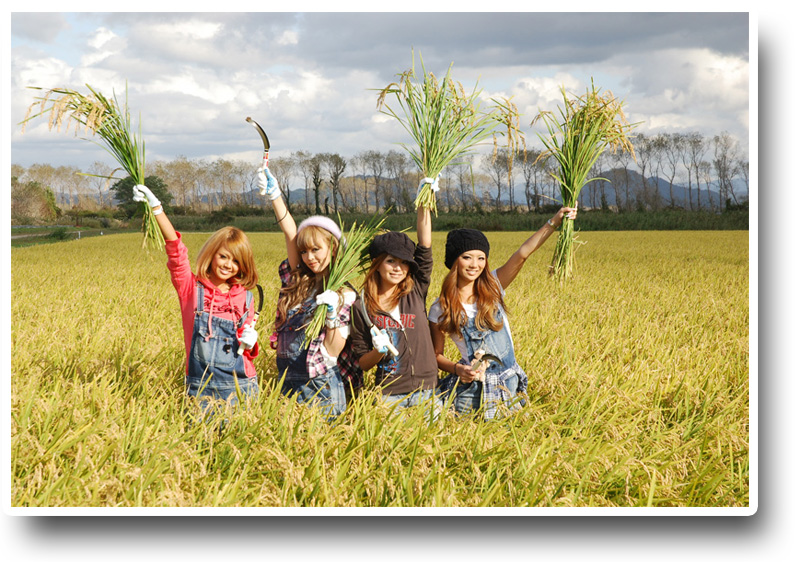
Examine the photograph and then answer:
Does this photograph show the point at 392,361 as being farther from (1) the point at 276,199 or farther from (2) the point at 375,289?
(1) the point at 276,199

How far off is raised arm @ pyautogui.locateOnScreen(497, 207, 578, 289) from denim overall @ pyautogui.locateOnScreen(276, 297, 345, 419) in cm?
99

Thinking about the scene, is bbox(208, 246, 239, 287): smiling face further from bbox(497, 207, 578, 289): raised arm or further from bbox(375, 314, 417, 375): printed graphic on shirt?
bbox(497, 207, 578, 289): raised arm

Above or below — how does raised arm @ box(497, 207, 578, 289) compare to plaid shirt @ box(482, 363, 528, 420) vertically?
above

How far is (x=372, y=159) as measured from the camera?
12578mm

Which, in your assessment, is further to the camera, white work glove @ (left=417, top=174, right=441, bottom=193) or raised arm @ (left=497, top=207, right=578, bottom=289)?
raised arm @ (left=497, top=207, right=578, bottom=289)

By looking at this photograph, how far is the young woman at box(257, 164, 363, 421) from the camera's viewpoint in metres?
2.88

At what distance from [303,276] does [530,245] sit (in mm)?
1114

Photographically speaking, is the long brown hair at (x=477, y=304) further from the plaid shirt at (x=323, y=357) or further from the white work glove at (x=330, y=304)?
the white work glove at (x=330, y=304)

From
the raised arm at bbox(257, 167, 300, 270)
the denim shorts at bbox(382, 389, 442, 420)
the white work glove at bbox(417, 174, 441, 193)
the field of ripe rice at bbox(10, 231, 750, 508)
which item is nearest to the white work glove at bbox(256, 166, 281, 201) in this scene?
the raised arm at bbox(257, 167, 300, 270)

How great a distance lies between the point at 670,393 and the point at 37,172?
6874mm

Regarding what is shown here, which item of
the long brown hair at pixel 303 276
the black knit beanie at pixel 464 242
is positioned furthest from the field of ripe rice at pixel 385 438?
the black knit beanie at pixel 464 242

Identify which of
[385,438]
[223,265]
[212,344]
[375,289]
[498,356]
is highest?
[223,265]

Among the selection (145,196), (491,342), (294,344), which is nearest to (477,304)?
(491,342)

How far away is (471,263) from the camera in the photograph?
3.12 metres
